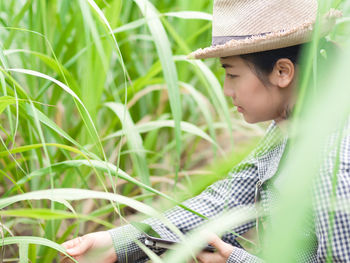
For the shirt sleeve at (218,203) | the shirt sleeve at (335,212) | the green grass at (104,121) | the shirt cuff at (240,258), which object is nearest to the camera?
the green grass at (104,121)

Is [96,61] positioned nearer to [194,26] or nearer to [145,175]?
[145,175]

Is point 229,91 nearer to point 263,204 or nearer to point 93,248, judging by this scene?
point 263,204

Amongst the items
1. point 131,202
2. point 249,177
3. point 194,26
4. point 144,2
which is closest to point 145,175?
point 249,177

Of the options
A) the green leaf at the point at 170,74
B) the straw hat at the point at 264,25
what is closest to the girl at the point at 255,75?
the straw hat at the point at 264,25

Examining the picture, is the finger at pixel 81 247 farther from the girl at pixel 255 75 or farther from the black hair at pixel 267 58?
the black hair at pixel 267 58

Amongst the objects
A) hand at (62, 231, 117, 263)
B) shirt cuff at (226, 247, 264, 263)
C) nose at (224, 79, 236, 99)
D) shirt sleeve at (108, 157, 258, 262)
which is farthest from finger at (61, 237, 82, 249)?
nose at (224, 79, 236, 99)

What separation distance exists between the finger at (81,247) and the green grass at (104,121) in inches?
1.1

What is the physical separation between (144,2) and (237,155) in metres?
0.29

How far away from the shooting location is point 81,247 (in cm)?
82

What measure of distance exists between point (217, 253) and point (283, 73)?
1.05 ft

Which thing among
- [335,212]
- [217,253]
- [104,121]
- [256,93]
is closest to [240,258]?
[217,253]

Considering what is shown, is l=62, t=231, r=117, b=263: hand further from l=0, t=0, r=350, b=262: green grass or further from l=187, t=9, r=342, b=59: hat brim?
l=187, t=9, r=342, b=59: hat brim

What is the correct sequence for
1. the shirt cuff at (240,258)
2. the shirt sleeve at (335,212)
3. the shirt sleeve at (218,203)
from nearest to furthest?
the shirt sleeve at (335,212) < the shirt cuff at (240,258) < the shirt sleeve at (218,203)

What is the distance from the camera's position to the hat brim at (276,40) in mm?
860
